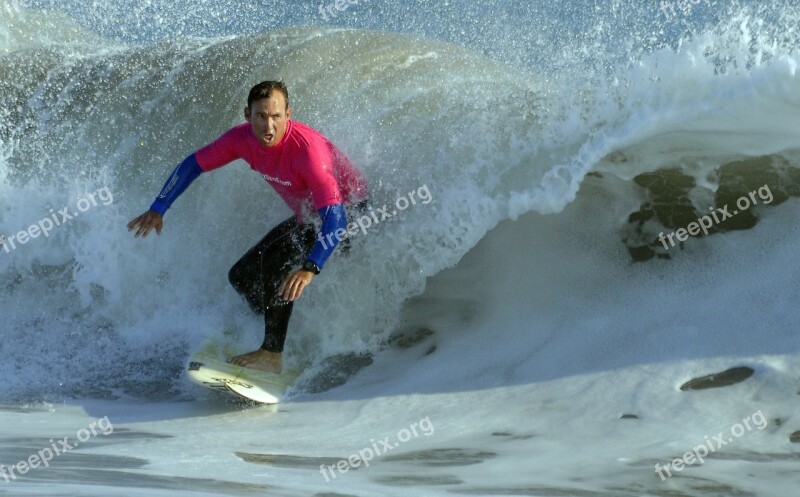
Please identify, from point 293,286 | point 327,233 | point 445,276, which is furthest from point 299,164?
point 445,276

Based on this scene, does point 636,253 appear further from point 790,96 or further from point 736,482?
point 736,482

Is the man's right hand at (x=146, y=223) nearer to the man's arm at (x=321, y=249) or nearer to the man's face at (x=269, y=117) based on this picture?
the man's face at (x=269, y=117)

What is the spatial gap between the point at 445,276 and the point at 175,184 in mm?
1413

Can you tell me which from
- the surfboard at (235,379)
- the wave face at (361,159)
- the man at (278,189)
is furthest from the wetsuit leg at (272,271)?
the wave face at (361,159)

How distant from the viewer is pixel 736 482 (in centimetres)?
312

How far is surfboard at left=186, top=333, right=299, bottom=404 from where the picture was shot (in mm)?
4199

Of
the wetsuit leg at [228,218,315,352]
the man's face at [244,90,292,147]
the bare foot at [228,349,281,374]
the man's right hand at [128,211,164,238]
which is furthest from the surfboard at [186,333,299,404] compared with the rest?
the man's face at [244,90,292,147]

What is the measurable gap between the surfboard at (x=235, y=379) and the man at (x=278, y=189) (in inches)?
1.9

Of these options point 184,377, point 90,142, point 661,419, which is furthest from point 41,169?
point 661,419

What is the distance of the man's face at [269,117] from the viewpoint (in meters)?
4.15

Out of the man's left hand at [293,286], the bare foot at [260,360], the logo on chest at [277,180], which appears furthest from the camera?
the logo on chest at [277,180]

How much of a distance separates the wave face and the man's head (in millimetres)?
810

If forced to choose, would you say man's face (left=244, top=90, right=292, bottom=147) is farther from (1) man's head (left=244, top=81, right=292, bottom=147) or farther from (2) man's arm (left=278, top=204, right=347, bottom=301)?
(2) man's arm (left=278, top=204, right=347, bottom=301)

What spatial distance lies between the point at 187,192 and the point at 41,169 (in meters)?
1.15
